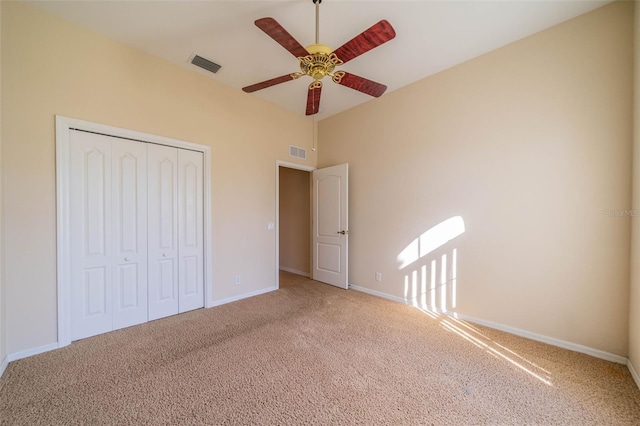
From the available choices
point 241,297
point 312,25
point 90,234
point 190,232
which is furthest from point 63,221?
point 312,25

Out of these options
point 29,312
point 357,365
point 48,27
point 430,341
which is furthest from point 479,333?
point 48,27

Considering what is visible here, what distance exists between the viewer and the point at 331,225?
4.38m

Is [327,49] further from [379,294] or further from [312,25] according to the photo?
[379,294]

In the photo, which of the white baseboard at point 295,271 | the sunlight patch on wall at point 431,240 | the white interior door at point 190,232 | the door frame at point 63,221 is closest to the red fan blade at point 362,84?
the sunlight patch on wall at point 431,240

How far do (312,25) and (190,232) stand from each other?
2772 millimetres

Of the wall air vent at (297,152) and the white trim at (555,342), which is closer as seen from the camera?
the white trim at (555,342)

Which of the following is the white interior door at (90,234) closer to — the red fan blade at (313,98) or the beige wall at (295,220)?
the red fan blade at (313,98)

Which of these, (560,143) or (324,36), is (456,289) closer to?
(560,143)

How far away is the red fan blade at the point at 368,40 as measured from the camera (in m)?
1.58

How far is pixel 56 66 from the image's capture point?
90.6 inches

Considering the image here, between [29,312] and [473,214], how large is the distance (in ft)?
14.9

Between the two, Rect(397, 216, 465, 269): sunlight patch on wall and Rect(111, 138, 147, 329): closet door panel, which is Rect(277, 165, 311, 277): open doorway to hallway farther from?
Rect(111, 138, 147, 329): closet door panel

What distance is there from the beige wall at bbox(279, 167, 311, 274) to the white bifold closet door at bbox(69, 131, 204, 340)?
233 centimetres

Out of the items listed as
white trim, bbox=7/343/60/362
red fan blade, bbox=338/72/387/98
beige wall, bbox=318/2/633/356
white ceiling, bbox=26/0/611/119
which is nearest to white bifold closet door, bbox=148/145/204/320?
white trim, bbox=7/343/60/362
